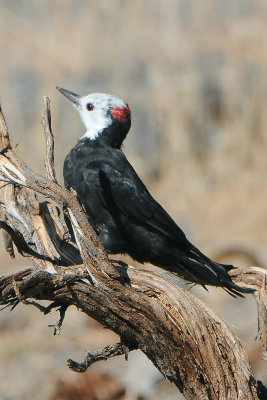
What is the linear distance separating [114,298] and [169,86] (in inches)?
369

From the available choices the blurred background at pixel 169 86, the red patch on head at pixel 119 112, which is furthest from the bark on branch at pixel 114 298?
the blurred background at pixel 169 86

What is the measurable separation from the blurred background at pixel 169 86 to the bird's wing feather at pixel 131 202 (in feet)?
24.3

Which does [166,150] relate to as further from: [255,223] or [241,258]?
[241,258]

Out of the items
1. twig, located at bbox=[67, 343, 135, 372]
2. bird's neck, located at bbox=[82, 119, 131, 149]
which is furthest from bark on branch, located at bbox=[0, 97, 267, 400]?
bird's neck, located at bbox=[82, 119, 131, 149]

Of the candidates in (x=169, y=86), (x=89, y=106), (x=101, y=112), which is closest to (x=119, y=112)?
(x=101, y=112)

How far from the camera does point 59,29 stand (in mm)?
12961

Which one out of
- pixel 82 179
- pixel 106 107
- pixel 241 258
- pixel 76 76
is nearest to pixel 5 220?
pixel 82 179

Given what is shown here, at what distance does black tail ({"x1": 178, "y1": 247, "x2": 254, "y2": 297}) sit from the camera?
189 inches

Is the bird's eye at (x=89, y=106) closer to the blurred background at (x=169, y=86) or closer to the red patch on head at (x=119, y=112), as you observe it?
the red patch on head at (x=119, y=112)

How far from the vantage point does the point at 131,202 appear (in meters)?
5.07

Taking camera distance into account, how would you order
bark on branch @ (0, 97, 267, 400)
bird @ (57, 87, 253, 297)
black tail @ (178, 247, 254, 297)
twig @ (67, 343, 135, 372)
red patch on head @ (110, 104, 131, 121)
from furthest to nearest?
red patch on head @ (110, 104, 131, 121) → bird @ (57, 87, 253, 297) → black tail @ (178, 247, 254, 297) → twig @ (67, 343, 135, 372) → bark on branch @ (0, 97, 267, 400)

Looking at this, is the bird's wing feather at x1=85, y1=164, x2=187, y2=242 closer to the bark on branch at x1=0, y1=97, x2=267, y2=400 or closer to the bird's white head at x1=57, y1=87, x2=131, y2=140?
the bird's white head at x1=57, y1=87, x2=131, y2=140

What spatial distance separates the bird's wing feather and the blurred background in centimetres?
741

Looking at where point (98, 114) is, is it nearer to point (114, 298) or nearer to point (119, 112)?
point (119, 112)
